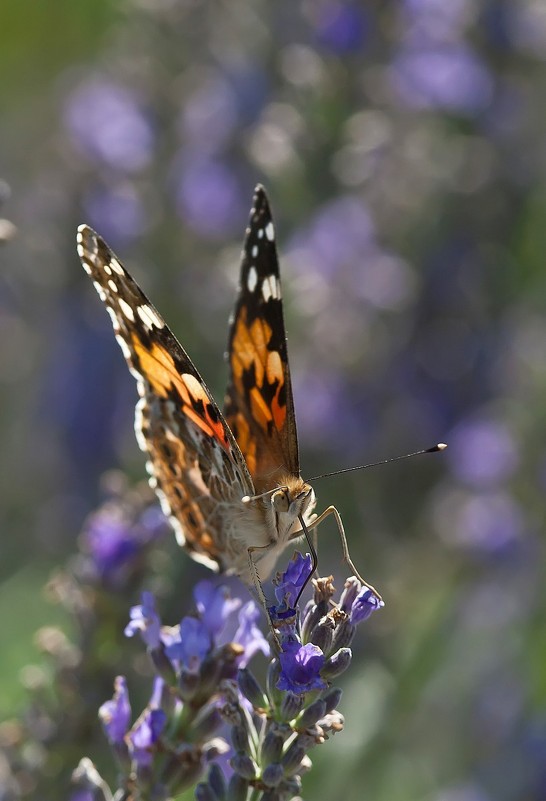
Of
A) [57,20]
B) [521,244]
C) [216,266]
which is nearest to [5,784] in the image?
[216,266]

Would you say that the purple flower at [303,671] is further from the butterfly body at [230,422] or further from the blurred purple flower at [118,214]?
the blurred purple flower at [118,214]

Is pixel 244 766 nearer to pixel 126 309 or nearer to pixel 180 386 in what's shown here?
pixel 180 386

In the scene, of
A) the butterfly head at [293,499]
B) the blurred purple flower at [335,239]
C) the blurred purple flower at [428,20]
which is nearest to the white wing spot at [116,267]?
the butterfly head at [293,499]

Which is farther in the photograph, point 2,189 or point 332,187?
point 332,187

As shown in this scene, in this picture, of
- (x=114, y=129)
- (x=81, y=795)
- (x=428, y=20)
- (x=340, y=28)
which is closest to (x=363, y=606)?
(x=81, y=795)

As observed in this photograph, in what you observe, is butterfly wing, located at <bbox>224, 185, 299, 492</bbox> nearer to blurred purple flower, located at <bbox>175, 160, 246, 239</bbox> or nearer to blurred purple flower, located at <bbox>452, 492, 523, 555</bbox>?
blurred purple flower, located at <bbox>452, 492, 523, 555</bbox>

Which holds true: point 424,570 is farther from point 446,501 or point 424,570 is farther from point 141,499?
point 141,499
